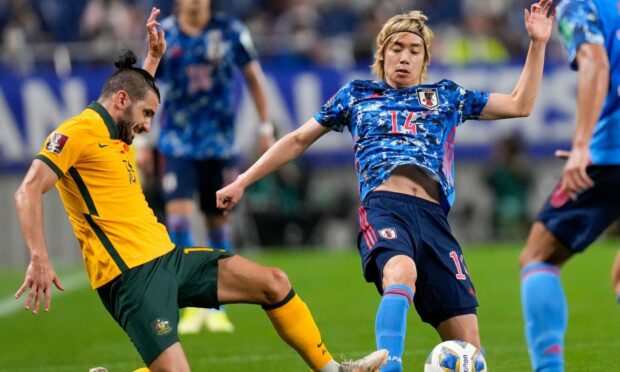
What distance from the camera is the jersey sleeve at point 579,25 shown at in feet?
20.1

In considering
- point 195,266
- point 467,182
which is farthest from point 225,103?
point 467,182

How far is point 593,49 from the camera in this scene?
6059 mm

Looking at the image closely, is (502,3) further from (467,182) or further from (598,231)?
(598,231)

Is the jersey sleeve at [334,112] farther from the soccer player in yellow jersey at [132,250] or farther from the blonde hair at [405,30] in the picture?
the soccer player in yellow jersey at [132,250]

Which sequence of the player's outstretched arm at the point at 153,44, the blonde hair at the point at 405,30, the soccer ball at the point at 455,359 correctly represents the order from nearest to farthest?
the soccer ball at the point at 455,359 < the blonde hair at the point at 405,30 < the player's outstretched arm at the point at 153,44

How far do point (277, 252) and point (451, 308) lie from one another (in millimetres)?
13087

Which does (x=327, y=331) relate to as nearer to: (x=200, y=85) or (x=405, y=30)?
(x=200, y=85)

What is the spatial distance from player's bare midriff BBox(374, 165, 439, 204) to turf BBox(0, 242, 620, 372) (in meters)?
1.40

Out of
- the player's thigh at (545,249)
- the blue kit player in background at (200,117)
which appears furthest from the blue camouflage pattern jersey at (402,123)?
the blue kit player in background at (200,117)

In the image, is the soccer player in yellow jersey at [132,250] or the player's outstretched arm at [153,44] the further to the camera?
the player's outstretched arm at [153,44]

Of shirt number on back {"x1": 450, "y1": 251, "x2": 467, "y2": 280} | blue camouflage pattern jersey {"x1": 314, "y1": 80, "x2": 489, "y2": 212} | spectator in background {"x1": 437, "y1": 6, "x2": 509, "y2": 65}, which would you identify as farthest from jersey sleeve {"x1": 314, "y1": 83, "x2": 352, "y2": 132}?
spectator in background {"x1": 437, "y1": 6, "x2": 509, "y2": 65}

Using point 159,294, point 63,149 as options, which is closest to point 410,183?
point 159,294

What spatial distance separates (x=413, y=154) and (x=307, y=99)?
500 inches

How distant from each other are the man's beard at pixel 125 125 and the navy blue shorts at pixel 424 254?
4.49 feet
